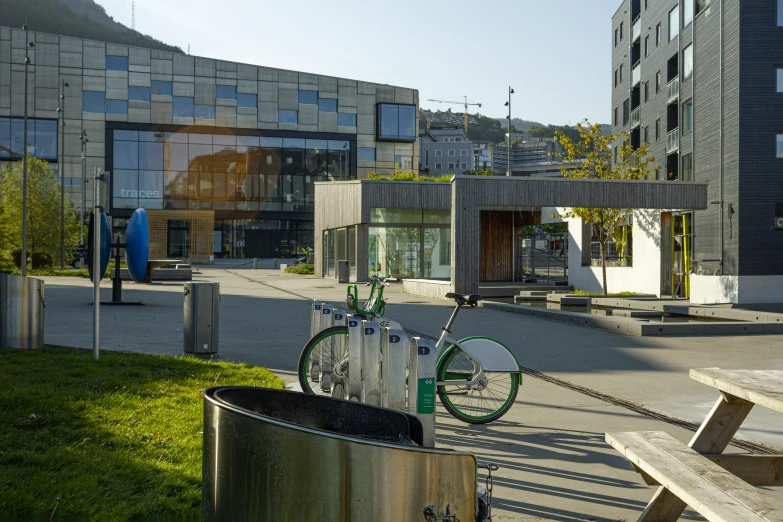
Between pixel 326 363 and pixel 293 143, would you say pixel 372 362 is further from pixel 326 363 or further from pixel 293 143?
pixel 293 143

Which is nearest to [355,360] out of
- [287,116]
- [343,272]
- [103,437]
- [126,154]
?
[103,437]

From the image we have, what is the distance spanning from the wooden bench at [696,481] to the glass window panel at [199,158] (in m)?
65.4

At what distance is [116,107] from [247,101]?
1010cm

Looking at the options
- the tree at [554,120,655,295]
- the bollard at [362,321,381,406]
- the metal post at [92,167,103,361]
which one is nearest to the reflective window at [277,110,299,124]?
the tree at [554,120,655,295]

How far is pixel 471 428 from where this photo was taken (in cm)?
699

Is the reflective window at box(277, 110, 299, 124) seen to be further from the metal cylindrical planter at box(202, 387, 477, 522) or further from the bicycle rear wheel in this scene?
the metal cylindrical planter at box(202, 387, 477, 522)

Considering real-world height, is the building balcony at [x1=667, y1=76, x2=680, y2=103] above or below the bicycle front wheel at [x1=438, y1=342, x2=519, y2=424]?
above

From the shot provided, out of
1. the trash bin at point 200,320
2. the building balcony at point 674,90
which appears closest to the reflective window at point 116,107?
the building balcony at point 674,90

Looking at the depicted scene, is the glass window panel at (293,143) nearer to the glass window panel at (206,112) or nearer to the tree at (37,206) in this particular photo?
the glass window panel at (206,112)

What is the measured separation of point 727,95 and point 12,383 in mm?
27178

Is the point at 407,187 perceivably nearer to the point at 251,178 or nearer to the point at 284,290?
the point at 284,290

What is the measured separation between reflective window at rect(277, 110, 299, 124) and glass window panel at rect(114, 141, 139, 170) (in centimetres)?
1155

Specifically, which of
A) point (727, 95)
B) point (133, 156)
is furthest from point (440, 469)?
point (133, 156)

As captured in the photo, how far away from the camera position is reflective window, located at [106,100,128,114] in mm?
64375
